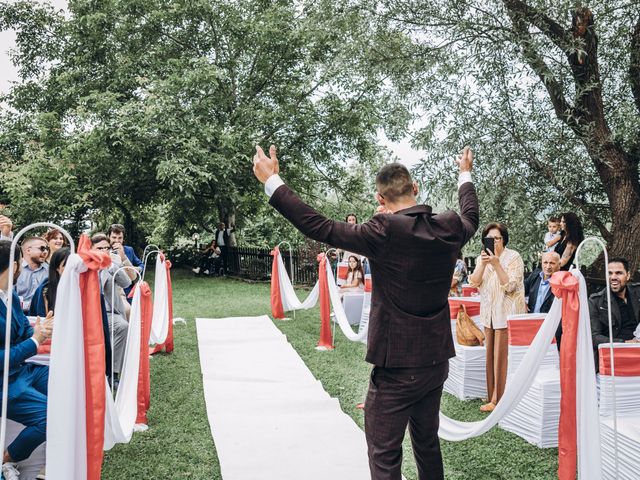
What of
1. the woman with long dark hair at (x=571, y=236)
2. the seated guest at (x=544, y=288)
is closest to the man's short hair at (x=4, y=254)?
the seated guest at (x=544, y=288)

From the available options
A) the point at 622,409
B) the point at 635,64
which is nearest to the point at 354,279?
the point at 635,64

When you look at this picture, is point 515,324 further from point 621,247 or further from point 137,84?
point 137,84

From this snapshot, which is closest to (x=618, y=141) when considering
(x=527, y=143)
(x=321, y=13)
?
(x=527, y=143)

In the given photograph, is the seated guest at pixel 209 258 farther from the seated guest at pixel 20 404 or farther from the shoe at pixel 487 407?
the seated guest at pixel 20 404

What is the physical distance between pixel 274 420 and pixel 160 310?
3182mm

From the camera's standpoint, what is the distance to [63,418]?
2.43m

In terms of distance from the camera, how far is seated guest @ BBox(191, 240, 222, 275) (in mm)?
18183

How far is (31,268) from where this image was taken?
18.6 feet

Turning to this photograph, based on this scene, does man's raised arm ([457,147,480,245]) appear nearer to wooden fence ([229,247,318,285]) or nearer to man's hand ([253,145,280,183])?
man's hand ([253,145,280,183])

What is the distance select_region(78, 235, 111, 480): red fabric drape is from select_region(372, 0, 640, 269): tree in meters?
5.66

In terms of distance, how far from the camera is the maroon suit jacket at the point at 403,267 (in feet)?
7.84

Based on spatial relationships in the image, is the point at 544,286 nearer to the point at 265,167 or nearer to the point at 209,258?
the point at 265,167

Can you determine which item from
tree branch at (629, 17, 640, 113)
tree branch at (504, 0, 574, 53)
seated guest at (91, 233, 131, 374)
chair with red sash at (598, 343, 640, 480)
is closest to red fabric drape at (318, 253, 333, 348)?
seated guest at (91, 233, 131, 374)

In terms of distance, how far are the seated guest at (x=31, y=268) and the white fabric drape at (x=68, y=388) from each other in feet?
11.1
